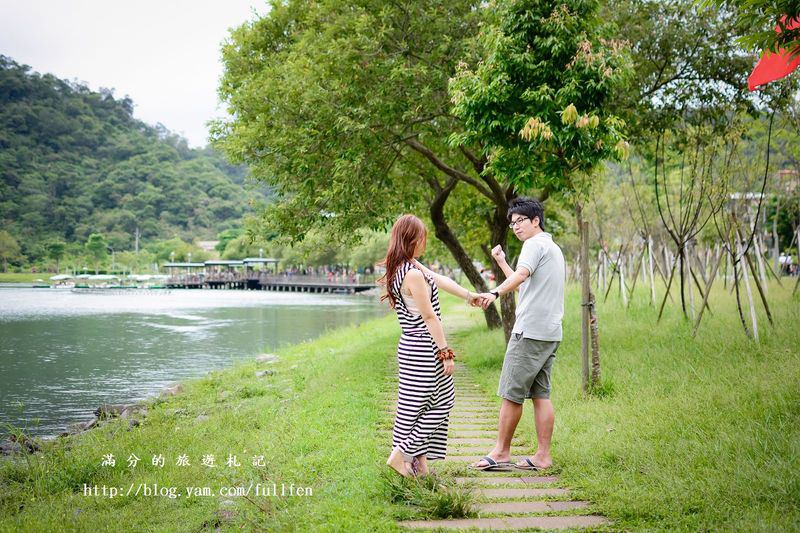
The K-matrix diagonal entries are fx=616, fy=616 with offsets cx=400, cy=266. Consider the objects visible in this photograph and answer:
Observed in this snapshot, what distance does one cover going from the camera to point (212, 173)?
115 m

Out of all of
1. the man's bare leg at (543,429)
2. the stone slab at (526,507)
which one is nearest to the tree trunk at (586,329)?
the man's bare leg at (543,429)

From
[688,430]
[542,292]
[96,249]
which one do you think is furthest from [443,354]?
[96,249]

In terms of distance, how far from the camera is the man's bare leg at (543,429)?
4645 mm

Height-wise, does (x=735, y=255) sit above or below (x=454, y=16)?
below

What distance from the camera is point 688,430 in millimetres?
4969

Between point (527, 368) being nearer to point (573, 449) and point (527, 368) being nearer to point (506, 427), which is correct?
point (506, 427)

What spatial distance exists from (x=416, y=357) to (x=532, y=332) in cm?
100

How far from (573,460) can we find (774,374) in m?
2.86

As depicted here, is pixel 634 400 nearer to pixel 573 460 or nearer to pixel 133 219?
pixel 573 460

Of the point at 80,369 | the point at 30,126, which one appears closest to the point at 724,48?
the point at 80,369

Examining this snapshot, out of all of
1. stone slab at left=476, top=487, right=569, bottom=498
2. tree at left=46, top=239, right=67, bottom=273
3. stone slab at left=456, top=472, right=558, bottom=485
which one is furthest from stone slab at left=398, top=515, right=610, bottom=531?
tree at left=46, top=239, right=67, bottom=273

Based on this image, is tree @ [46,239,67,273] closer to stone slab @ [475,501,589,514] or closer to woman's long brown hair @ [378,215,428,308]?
woman's long brown hair @ [378,215,428,308]

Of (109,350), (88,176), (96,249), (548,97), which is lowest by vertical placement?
(109,350)

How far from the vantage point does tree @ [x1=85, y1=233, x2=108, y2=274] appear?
3290 inches
